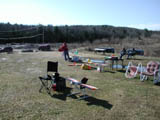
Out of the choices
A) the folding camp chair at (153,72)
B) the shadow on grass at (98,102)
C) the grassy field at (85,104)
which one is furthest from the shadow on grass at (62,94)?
the folding camp chair at (153,72)

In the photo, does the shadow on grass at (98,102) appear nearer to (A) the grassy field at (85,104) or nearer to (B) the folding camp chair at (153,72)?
(A) the grassy field at (85,104)

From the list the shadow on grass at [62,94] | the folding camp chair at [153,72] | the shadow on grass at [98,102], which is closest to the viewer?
the shadow on grass at [98,102]

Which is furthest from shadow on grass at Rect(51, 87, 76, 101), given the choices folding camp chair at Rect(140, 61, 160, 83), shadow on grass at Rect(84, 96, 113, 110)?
folding camp chair at Rect(140, 61, 160, 83)

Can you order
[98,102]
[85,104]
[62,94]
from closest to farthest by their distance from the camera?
[85,104], [98,102], [62,94]

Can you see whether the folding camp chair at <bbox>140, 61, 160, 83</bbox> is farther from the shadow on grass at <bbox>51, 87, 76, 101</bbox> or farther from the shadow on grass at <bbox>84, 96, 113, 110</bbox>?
the shadow on grass at <bbox>51, 87, 76, 101</bbox>

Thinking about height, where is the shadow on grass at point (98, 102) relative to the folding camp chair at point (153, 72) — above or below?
below

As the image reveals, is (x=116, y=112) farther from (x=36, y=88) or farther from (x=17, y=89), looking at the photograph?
(x=17, y=89)

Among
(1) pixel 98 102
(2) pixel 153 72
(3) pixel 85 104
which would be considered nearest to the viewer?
(3) pixel 85 104

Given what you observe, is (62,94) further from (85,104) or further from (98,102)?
(98,102)

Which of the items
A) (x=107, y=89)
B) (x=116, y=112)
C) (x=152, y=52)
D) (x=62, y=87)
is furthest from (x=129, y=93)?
(x=152, y=52)

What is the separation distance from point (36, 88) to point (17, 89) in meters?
0.67

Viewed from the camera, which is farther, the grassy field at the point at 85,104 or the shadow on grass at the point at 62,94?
the shadow on grass at the point at 62,94

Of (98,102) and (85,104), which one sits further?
(98,102)

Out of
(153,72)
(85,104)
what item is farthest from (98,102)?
(153,72)
